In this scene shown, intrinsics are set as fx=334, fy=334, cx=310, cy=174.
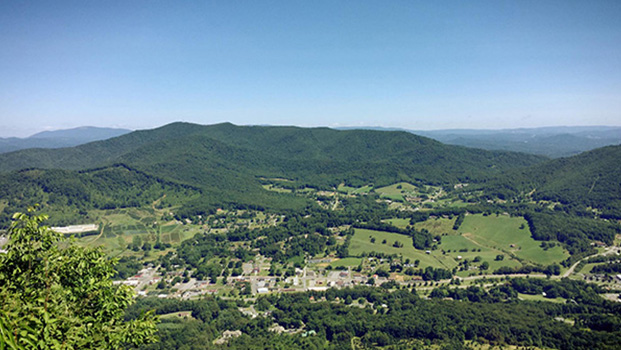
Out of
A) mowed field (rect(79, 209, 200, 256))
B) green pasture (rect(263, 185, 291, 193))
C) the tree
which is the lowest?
mowed field (rect(79, 209, 200, 256))

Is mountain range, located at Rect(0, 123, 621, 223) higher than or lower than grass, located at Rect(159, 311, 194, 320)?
higher

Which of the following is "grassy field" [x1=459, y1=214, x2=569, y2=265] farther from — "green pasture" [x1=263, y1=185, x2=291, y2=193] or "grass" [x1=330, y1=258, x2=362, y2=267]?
"green pasture" [x1=263, y1=185, x2=291, y2=193]

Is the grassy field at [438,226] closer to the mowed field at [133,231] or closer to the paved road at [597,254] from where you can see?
the paved road at [597,254]

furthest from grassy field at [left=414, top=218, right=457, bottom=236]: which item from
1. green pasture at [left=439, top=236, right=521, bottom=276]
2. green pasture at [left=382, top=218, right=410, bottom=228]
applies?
green pasture at [left=439, top=236, right=521, bottom=276]

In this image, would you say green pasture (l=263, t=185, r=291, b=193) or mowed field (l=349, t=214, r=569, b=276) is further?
green pasture (l=263, t=185, r=291, b=193)

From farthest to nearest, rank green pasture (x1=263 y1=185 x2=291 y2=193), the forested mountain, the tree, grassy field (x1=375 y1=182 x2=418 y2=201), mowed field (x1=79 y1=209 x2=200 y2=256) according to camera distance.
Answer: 1. green pasture (x1=263 y1=185 x2=291 y2=193)
2. grassy field (x1=375 y1=182 x2=418 y2=201)
3. the forested mountain
4. mowed field (x1=79 y1=209 x2=200 y2=256)
5. the tree

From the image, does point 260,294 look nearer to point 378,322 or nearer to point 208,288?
point 208,288
